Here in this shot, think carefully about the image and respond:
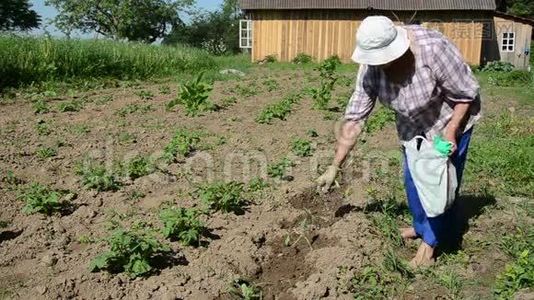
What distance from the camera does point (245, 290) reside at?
10.6 ft

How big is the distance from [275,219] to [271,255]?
53 cm

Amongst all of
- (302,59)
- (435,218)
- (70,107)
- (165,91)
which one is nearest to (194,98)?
(70,107)

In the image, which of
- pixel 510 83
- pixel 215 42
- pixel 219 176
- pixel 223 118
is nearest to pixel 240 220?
pixel 219 176

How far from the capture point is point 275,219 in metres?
4.36

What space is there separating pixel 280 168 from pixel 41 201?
204 centimetres

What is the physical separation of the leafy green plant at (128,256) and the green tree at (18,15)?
40.4 meters

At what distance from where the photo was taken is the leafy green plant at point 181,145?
225 inches

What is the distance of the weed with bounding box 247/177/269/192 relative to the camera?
16.1ft

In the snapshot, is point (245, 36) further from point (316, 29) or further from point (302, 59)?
point (302, 59)

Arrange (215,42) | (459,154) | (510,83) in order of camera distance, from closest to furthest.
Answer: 1. (459,154)
2. (510,83)
3. (215,42)

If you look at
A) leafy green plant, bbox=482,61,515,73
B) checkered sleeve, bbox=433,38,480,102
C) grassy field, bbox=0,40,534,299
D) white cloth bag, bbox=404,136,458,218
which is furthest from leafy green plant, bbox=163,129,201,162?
leafy green plant, bbox=482,61,515,73

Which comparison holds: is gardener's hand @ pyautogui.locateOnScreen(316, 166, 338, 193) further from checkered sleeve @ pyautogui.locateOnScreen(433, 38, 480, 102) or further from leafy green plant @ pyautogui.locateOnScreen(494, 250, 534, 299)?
leafy green plant @ pyautogui.locateOnScreen(494, 250, 534, 299)

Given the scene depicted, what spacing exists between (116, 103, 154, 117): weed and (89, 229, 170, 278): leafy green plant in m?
4.83

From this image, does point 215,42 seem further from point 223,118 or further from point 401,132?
point 401,132
